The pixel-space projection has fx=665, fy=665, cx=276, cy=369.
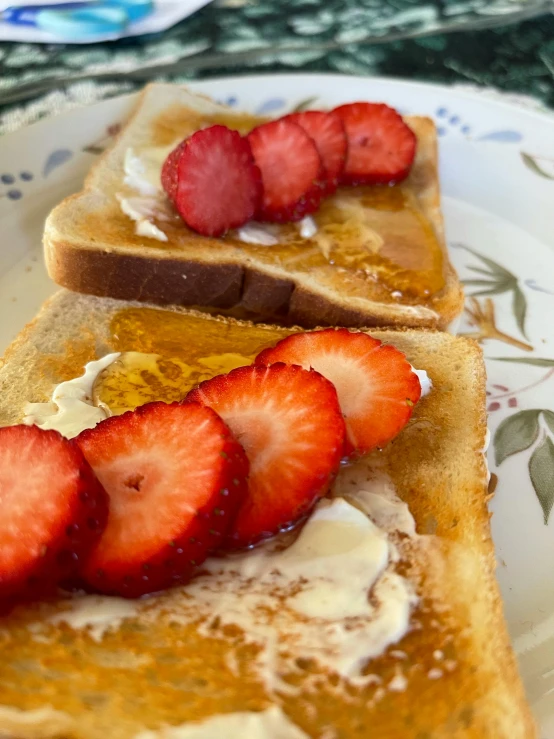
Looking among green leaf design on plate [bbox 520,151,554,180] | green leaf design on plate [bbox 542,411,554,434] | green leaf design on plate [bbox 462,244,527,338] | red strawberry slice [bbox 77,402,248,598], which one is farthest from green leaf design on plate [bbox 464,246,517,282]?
red strawberry slice [bbox 77,402,248,598]

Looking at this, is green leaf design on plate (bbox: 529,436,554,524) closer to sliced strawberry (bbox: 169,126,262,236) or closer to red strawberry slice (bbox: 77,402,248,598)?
red strawberry slice (bbox: 77,402,248,598)

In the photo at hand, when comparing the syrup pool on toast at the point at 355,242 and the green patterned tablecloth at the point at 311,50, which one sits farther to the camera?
the green patterned tablecloth at the point at 311,50

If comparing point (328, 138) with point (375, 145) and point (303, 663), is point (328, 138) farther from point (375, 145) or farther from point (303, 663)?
point (303, 663)

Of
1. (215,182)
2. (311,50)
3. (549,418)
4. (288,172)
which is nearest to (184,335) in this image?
(215,182)

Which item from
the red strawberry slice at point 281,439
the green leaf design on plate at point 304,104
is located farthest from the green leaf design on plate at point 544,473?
the green leaf design on plate at point 304,104

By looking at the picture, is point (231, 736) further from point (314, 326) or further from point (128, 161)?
point (128, 161)

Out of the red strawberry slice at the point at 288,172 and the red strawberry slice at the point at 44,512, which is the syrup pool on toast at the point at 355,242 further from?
the red strawberry slice at the point at 44,512
